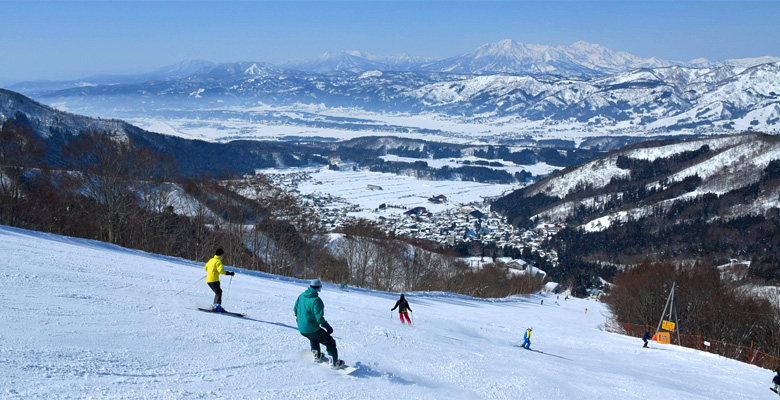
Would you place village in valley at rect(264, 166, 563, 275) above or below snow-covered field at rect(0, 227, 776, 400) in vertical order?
above

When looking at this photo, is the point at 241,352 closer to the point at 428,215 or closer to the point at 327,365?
the point at 327,365

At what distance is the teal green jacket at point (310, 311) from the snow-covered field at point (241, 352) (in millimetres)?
840

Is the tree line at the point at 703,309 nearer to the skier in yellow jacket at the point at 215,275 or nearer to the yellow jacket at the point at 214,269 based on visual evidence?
the skier in yellow jacket at the point at 215,275

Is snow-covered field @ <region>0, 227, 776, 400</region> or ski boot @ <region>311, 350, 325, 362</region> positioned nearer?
snow-covered field @ <region>0, 227, 776, 400</region>

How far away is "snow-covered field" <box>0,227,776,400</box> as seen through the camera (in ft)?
24.1

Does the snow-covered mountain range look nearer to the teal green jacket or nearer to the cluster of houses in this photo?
the cluster of houses

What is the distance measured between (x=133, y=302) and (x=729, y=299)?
139 feet

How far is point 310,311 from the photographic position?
8352 millimetres

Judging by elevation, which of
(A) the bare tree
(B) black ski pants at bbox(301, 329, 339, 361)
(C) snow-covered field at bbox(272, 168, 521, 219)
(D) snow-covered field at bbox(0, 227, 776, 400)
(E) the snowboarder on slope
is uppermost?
(C) snow-covered field at bbox(272, 168, 521, 219)

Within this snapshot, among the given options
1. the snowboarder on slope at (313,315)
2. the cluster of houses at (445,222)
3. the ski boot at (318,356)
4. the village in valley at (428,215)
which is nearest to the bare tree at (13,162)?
the ski boot at (318,356)

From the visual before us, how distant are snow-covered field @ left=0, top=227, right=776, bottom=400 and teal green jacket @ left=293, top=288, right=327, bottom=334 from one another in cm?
84

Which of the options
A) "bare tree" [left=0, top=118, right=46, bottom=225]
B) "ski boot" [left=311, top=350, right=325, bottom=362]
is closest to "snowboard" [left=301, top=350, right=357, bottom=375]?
"ski boot" [left=311, top=350, right=325, bottom=362]

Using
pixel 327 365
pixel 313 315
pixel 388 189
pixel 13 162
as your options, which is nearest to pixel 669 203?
pixel 388 189

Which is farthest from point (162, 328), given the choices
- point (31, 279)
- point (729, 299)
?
point (729, 299)
